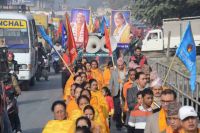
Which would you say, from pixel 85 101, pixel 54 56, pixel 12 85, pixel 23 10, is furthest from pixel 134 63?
pixel 54 56

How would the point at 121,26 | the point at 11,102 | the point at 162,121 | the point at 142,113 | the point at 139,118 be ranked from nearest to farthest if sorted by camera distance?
the point at 162,121
the point at 142,113
the point at 139,118
the point at 11,102
the point at 121,26

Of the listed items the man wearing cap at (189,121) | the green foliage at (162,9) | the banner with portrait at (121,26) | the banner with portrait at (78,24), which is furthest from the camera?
the green foliage at (162,9)

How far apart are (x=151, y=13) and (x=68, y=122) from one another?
3852cm

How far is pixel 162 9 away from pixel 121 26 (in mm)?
21508

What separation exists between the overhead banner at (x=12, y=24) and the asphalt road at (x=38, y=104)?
219 centimetres

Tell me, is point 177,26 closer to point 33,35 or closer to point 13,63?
point 33,35

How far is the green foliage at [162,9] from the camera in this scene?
45.0 metres

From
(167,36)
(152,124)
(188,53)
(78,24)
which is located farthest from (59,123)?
(167,36)

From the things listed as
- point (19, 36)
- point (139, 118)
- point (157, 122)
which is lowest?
point (139, 118)

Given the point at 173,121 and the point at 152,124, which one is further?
the point at 152,124

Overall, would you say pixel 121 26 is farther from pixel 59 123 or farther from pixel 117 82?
pixel 59 123

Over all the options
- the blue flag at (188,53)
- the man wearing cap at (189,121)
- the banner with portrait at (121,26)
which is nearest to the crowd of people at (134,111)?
the man wearing cap at (189,121)

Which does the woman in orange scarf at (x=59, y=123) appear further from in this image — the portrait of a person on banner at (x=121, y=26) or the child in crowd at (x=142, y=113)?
the portrait of a person on banner at (x=121, y=26)

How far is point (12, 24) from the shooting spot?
24391 mm
